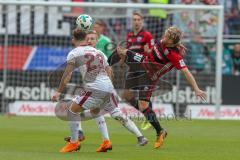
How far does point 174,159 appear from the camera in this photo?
12.2 meters

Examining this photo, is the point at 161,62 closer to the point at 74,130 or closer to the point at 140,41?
the point at 74,130

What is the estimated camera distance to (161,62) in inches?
588

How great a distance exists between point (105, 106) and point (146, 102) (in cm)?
171

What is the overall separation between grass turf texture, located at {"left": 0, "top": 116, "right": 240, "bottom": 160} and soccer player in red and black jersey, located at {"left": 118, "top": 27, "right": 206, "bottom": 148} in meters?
0.66

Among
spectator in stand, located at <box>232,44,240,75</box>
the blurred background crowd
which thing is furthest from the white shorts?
spectator in stand, located at <box>232,44,240,75</box>

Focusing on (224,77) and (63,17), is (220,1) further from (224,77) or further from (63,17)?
(63,17)

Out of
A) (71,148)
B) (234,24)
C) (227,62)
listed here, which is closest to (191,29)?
(227,62)

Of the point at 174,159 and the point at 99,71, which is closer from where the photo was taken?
the point at 174,159

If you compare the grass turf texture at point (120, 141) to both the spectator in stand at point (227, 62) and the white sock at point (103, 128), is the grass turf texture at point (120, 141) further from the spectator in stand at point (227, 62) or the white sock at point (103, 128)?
Result: the spectator in stand at point (227, 62)

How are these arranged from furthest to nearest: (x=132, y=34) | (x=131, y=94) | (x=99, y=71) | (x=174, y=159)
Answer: (x=132, y=34) → (x=131, y=94) → (x=99, y=71) → (x=174, y=159)

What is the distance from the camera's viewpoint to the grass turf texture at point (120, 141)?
12.6 meters

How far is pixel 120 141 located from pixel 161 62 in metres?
1.72

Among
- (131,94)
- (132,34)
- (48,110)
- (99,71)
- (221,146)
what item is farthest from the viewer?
(48,110)

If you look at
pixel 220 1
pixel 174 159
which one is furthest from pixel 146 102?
pixel 220 1
